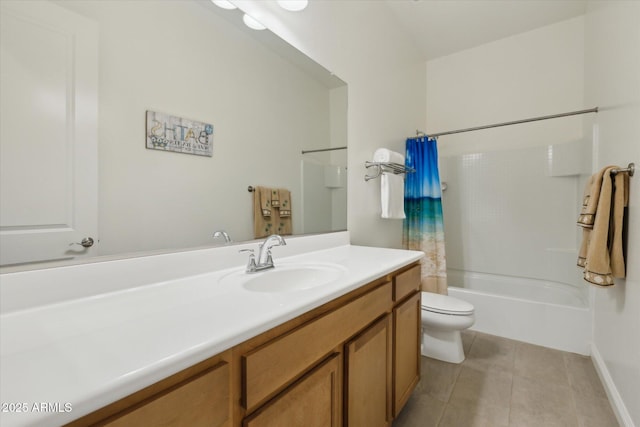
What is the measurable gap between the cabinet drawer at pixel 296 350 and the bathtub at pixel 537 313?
1.82m

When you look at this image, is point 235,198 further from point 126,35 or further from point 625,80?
point 625,80

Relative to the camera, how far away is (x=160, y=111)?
972mm

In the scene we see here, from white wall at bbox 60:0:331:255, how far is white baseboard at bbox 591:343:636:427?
1.93 metres

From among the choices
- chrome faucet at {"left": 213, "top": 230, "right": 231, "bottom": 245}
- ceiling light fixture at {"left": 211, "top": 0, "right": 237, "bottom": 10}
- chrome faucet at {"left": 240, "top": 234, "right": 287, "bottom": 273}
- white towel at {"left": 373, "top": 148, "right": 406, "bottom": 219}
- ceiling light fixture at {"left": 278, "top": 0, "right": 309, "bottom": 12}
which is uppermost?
ceiling light fixture at {"left": 278, "top": 0, "right": 309, "bottom": 12}

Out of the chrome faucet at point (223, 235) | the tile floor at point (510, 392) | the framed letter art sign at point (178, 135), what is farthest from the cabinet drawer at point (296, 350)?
the tile floor at point (510, 392)

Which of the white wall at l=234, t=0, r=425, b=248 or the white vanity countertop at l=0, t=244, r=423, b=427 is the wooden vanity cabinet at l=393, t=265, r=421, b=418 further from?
the white wall at l=234, t=0, r=425, b=248

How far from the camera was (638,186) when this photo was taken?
4.37 ft

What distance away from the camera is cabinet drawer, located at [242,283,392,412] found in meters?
0.62

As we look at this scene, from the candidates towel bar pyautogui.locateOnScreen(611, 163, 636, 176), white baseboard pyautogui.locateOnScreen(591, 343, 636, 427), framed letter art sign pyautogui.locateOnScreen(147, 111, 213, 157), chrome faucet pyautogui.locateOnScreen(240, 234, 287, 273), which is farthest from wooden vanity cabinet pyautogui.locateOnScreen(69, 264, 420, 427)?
towel bar pyautogui.locateOnScreen(611, 163, 636, 176)

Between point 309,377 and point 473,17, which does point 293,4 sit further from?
point 473,17

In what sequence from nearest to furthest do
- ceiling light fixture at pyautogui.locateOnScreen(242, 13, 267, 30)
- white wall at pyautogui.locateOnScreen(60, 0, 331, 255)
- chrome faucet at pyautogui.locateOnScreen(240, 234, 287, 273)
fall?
white wall at pyautogui.locateOnScreen(60, 0, 331, 255) < chrome faucet at pyautogui.locateOnScreen(240, 234, 287, 273) < ceiling light fixture at pyautogui.locateOnScreen(242, 13, 267, 30)

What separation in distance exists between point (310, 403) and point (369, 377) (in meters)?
0.36

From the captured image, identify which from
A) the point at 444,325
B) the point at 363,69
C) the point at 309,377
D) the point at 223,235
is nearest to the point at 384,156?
the point at 363,69

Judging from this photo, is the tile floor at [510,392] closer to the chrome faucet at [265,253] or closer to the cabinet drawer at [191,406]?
the chrome faucet at [265,253]
